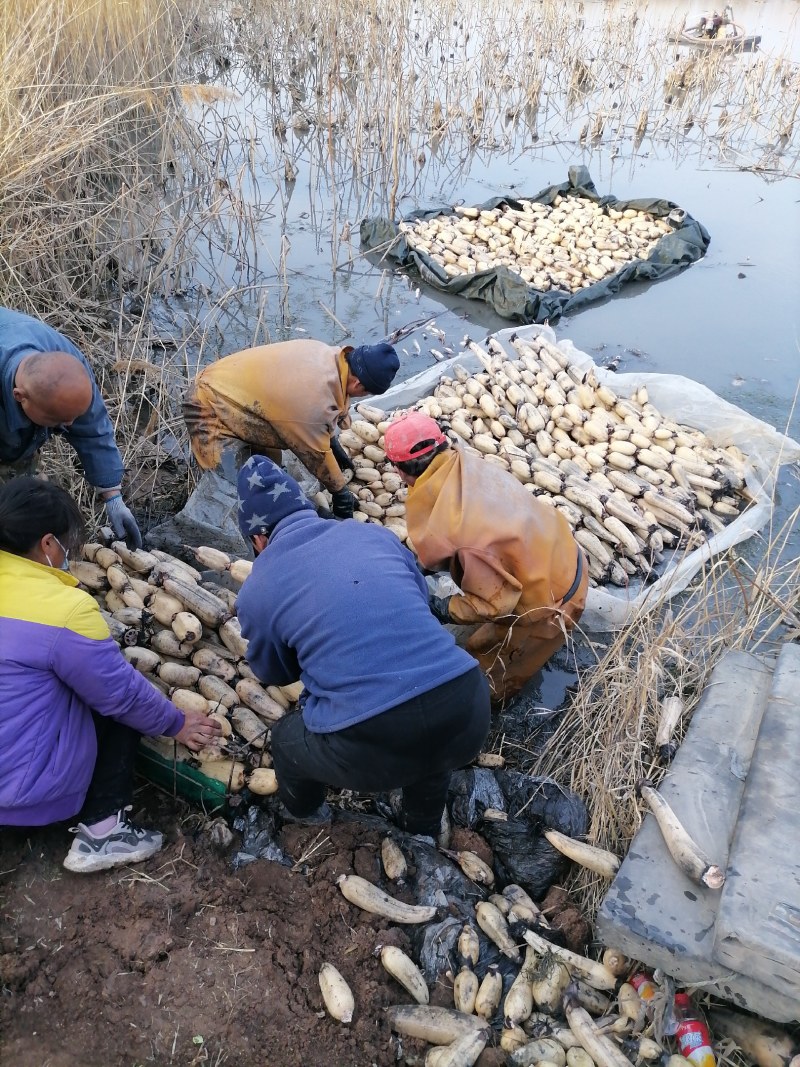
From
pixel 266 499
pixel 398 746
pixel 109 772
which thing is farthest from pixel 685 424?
pixel 109 772

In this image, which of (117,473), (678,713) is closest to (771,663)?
(678,713)

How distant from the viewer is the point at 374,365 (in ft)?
14.7

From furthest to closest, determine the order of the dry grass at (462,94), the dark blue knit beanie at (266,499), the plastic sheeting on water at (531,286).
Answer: the dry grass at (462,94) → the plastic sheeting on water at (531,286) → the dark blue knit beanie at (266,499)

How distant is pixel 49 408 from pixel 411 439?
172 cm

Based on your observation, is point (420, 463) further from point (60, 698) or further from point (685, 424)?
point (685, 424)

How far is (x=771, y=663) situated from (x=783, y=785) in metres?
0.91

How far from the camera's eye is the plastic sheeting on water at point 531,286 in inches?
290

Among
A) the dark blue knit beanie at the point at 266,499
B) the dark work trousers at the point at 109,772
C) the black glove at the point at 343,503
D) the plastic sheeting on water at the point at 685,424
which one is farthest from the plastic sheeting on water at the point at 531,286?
the dark work trousers at the point at 109,772

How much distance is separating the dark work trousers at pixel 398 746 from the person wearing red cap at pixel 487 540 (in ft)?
2.68

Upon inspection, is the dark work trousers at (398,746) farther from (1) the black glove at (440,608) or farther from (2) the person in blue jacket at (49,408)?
(2) the person in blue jacket at (49,408)

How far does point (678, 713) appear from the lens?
3.30 meters

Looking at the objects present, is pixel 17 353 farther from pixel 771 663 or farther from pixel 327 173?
pixel 327 173

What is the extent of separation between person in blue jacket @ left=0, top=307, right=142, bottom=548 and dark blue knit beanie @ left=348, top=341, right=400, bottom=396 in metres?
1.50

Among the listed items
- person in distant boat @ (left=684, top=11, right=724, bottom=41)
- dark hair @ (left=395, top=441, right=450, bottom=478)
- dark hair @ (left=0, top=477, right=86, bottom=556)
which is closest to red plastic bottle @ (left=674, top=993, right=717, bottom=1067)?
dark hair @ (left=395, top=441, right=450, bottom=478)
